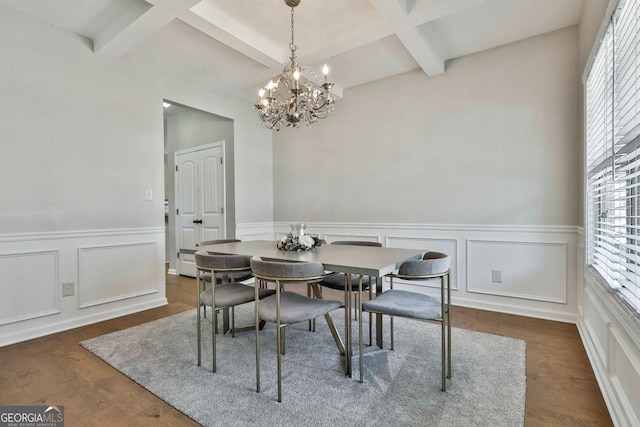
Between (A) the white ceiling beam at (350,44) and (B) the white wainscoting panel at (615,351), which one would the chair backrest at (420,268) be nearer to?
(B) the white wainscoting panel at (615,351)

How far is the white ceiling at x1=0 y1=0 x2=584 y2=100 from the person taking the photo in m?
2.41

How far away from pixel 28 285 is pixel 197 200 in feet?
8.03

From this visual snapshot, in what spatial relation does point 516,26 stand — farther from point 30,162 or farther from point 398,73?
point 30,162

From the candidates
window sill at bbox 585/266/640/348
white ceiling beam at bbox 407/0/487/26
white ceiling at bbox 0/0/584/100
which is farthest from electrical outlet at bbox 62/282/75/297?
window sill at bbox 585/266/640/348

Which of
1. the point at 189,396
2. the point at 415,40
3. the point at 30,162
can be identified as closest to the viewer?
the point at 189,396

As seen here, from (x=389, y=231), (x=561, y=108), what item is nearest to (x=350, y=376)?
(x=389, y=231)

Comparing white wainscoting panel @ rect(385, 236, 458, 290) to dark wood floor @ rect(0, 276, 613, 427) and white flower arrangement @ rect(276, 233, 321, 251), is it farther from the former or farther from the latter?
white flower arrangement @ rect(276, 233, 321, 251)

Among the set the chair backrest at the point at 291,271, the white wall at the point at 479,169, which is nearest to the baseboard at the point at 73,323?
the chair backrest at the point at 291,271

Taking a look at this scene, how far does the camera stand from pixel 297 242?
241 cm

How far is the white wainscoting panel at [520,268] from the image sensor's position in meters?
2.88

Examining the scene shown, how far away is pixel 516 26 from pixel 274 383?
3.43 metres

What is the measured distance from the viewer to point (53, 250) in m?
2.70

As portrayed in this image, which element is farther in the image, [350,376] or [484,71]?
[484,71]

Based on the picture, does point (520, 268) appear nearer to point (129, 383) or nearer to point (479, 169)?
point (479, 169)
